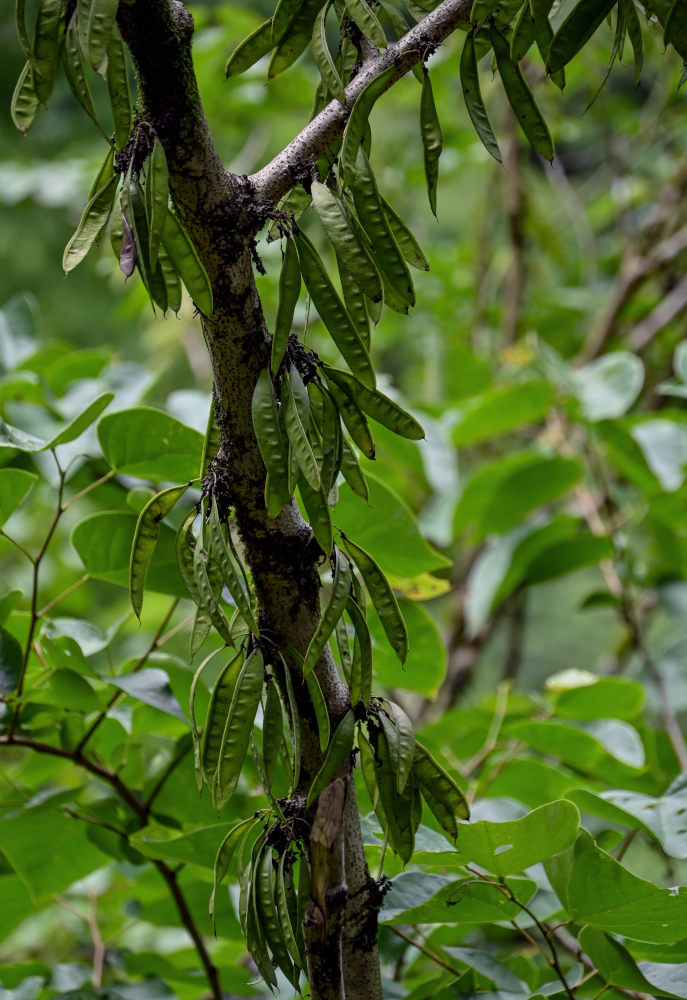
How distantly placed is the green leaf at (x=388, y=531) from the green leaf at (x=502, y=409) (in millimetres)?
300

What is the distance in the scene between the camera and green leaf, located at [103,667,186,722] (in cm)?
39

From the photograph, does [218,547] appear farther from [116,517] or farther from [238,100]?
[238,100]

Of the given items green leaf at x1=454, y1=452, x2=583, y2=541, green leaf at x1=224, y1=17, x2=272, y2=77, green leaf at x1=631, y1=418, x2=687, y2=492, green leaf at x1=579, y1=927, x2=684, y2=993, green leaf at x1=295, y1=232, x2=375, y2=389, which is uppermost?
green leaf at x1=631, y1=418, x2=687, y2=492

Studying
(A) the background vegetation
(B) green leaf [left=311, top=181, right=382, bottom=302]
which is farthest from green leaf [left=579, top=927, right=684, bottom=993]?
(B) green leaf [left=311, top=181, right=382, bottom=302]

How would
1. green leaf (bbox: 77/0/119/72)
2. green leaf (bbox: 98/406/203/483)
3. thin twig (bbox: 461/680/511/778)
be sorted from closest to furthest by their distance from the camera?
green leaf (bbox: 77/0/119/72)
green leaf (bbox: 98/406/203/483)
thin twig (bbox: 461/680/511/778)

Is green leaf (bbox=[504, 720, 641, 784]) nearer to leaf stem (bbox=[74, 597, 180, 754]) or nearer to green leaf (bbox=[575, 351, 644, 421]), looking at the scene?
leaf stem (bbox=[74, 597, 180, 754])

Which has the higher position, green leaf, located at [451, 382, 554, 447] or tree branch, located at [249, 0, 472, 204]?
green leaf, located at [451, 382, 554, 447]

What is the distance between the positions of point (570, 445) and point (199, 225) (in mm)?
A: 752

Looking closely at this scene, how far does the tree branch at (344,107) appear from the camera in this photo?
252 millimetres

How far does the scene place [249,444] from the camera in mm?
258

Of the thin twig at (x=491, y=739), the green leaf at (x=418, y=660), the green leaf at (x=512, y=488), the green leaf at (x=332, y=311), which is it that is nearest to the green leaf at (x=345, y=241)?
the green leaf at (x=332, y=311)

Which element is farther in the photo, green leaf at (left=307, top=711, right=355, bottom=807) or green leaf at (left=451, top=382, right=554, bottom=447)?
green leaf at (left=451, top=382, right=554, bottom=447)

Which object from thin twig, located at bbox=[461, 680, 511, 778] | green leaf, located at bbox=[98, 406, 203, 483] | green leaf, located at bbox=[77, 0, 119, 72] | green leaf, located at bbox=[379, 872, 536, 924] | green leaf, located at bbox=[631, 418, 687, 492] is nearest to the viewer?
green leaf, located at bbox=[77, 0, 119, 72]

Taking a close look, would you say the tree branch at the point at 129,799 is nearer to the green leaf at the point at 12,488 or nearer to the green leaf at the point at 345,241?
the green leaf at the point at 12,488
